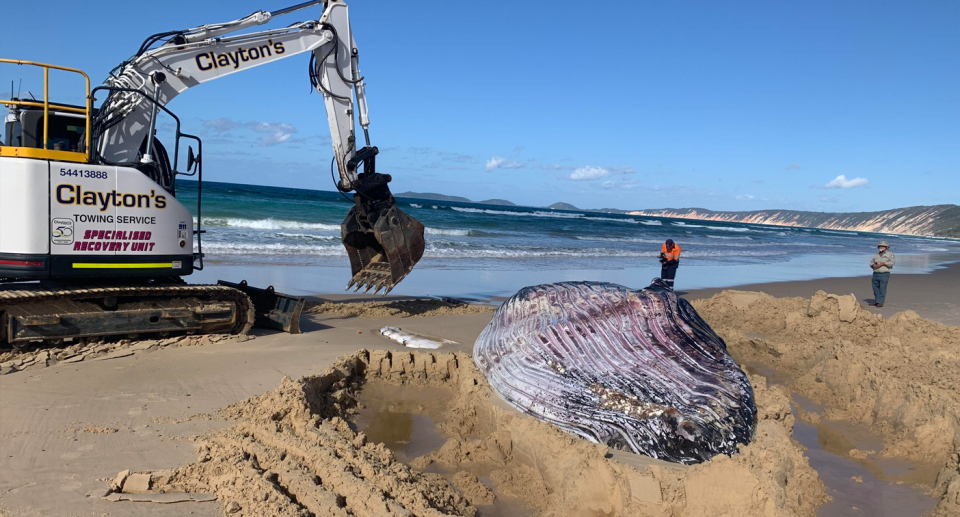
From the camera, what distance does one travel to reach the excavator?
5699 mm

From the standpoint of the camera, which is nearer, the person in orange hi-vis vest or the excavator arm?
the excavator arm

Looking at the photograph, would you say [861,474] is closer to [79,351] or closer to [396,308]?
[396,308]

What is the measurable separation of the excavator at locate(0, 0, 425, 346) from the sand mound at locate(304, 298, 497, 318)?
1.24 m

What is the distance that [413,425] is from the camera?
16.8 ft

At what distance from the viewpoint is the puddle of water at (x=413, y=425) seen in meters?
3.89

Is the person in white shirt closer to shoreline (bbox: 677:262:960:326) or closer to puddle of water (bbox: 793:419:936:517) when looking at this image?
shoreline (bbox: 677:262:960:326)

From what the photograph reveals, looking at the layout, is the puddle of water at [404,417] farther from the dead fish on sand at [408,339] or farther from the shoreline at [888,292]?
the shoreline at [888,292]

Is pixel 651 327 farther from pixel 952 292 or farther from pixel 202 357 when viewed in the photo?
pixel 952 292

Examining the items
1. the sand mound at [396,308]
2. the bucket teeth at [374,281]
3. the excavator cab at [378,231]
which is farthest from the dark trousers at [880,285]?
the bucket teeth at [374,281]

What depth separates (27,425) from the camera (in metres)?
4.32

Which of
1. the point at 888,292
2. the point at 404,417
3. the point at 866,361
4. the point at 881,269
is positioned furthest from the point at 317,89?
the point at 888,292

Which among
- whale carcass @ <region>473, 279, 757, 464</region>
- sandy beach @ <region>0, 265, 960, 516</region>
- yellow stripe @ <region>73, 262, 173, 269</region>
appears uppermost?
yellow stripe @ <region>73, 262, 173, 269</region>

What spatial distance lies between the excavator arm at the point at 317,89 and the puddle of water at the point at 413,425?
2.42 metres

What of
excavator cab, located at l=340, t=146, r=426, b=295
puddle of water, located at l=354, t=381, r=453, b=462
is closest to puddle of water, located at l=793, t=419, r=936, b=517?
puddle of water, located at l=354, t=381, r=453, b=462
